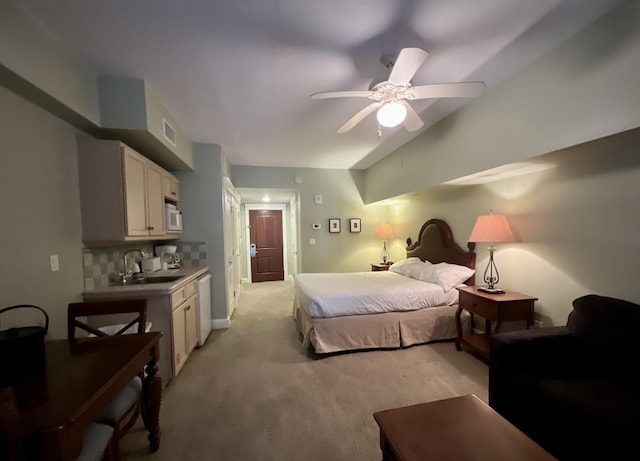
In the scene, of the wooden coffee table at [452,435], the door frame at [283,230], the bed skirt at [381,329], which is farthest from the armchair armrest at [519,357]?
the door frame at [283,230]

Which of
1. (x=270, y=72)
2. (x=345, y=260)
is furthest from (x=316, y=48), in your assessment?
(x=345, y=260)

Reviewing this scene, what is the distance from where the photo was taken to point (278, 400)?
209 cm

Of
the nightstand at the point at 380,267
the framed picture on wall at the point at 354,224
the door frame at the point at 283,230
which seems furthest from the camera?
the door frame at the point at 283,230

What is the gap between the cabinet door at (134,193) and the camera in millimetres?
2213

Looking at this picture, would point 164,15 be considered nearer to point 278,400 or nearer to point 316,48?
point 316,48

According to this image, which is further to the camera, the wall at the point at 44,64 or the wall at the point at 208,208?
the wall at the point at 208,208

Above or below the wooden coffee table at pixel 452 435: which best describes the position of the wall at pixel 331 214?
above

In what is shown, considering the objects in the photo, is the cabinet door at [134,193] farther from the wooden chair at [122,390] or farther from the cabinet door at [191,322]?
the cabinet door at [191,322]

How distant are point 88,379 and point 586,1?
9.96 feet

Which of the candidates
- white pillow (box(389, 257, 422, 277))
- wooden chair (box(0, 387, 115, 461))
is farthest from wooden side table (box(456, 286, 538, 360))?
wooden chair (box(0, 387, 115, 461))

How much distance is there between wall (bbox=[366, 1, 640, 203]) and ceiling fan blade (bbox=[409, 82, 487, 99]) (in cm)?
59

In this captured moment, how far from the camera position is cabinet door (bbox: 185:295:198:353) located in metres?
2.65

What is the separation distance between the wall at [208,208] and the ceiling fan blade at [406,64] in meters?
2.71

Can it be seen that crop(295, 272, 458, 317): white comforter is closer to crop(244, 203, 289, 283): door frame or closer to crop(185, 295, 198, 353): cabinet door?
crop(185, 295, 198, 353): cabinet door
